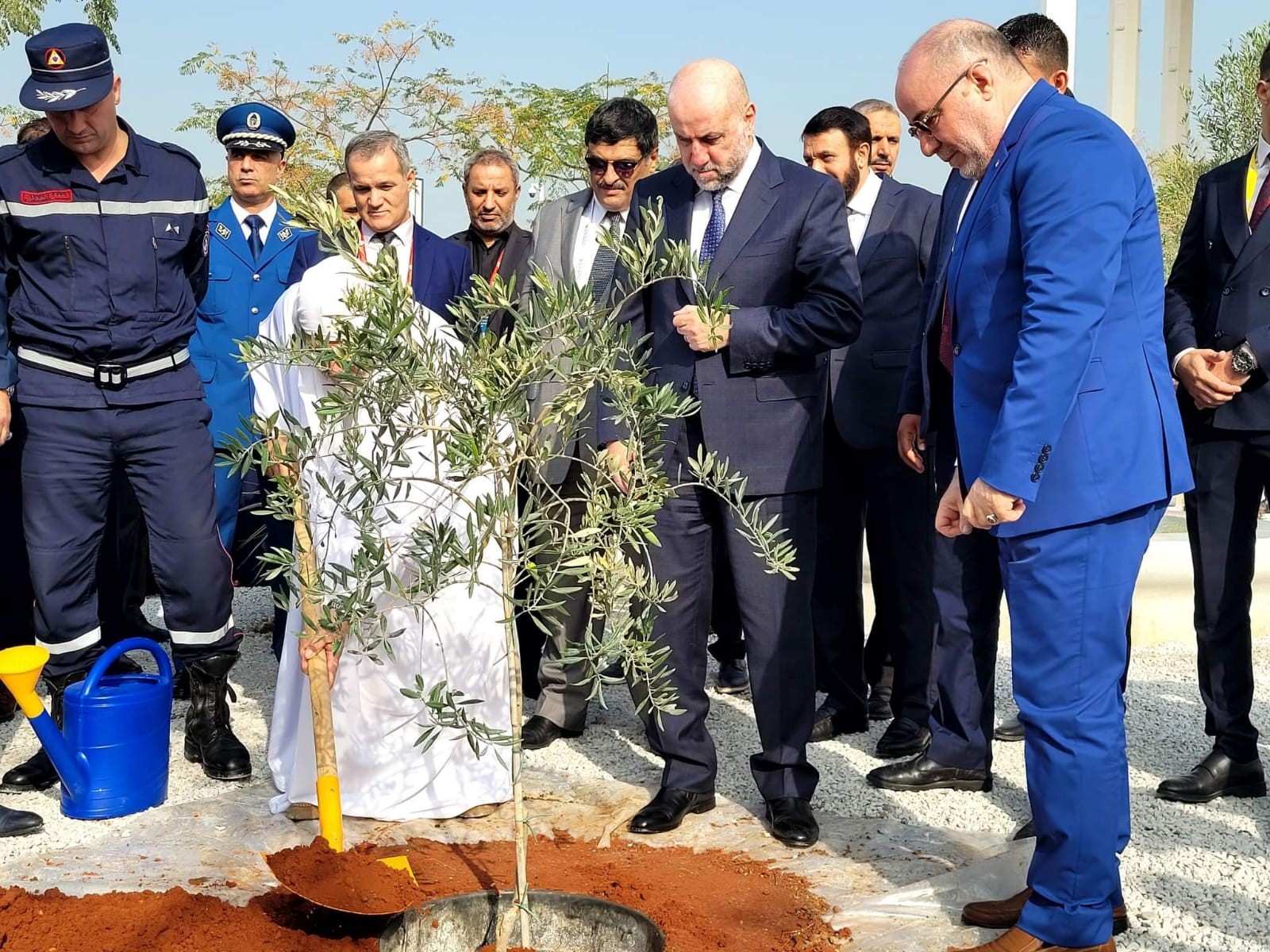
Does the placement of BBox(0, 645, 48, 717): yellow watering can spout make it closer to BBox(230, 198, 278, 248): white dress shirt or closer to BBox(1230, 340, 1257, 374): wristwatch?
BBox(230, 198, 278, 248): white dress shirt

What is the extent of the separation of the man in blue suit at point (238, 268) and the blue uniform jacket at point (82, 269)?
4.72 ft

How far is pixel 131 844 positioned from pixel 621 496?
1.98 metres

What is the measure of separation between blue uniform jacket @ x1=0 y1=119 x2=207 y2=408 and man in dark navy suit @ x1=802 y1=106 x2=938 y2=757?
239cm

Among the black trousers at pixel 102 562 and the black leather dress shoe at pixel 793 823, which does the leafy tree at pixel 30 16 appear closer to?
the black trousers at pixel 102 562

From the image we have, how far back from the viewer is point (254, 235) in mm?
6414

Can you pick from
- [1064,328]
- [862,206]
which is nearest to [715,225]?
[862,206]

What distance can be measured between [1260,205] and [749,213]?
5.36 feet

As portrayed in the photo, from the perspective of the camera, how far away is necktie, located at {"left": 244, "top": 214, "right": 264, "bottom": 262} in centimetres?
640

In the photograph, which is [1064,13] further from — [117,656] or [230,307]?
[117,656]

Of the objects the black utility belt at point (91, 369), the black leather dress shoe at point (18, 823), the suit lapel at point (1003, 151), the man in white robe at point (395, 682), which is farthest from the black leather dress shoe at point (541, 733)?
the suit lapel at point (1003, 151)

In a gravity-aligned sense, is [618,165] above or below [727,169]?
below

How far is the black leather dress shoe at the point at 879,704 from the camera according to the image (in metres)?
5.58

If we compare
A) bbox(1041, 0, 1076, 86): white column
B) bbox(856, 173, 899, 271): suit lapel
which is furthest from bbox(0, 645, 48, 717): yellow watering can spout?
bbox(1041, 0, 1076, 86): white column

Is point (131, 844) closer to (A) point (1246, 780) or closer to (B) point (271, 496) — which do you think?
(B) point (271, 496)
